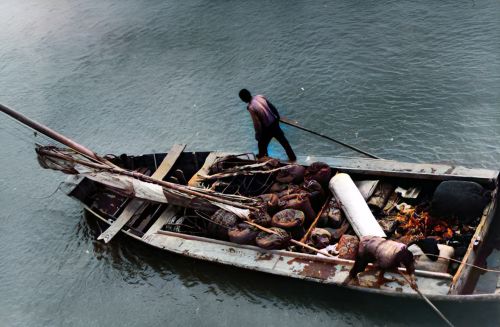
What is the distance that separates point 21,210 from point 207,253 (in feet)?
25.0

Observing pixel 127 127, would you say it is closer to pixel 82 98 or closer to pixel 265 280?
pixel 82 98

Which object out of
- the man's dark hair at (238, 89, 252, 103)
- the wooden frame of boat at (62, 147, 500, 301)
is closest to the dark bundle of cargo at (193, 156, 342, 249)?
the wooden frame of boat at (62, 147, 500, 301)

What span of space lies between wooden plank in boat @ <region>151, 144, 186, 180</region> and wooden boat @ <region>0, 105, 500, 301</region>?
26 mm

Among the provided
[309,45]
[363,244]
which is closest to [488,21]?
[309,45]

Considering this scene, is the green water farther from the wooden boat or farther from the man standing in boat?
the man standing in boat

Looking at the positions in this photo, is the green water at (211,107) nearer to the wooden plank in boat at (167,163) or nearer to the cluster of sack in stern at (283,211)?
the cluster of sack in stern at (283,211)

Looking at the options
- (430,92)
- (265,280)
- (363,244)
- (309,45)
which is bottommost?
(265,280)

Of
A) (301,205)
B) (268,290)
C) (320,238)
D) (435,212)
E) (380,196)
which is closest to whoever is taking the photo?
(435,212)

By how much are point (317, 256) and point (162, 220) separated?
4228 millimetres

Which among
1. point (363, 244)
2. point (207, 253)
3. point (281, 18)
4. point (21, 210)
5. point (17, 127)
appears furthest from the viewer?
point (281, 18)

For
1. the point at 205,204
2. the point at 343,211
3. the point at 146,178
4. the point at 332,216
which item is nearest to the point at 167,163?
the point at 146,178

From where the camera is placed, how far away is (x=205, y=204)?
11523 millimetres

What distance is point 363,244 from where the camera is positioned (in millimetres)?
8945

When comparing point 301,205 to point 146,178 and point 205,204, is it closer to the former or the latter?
point 205,204
